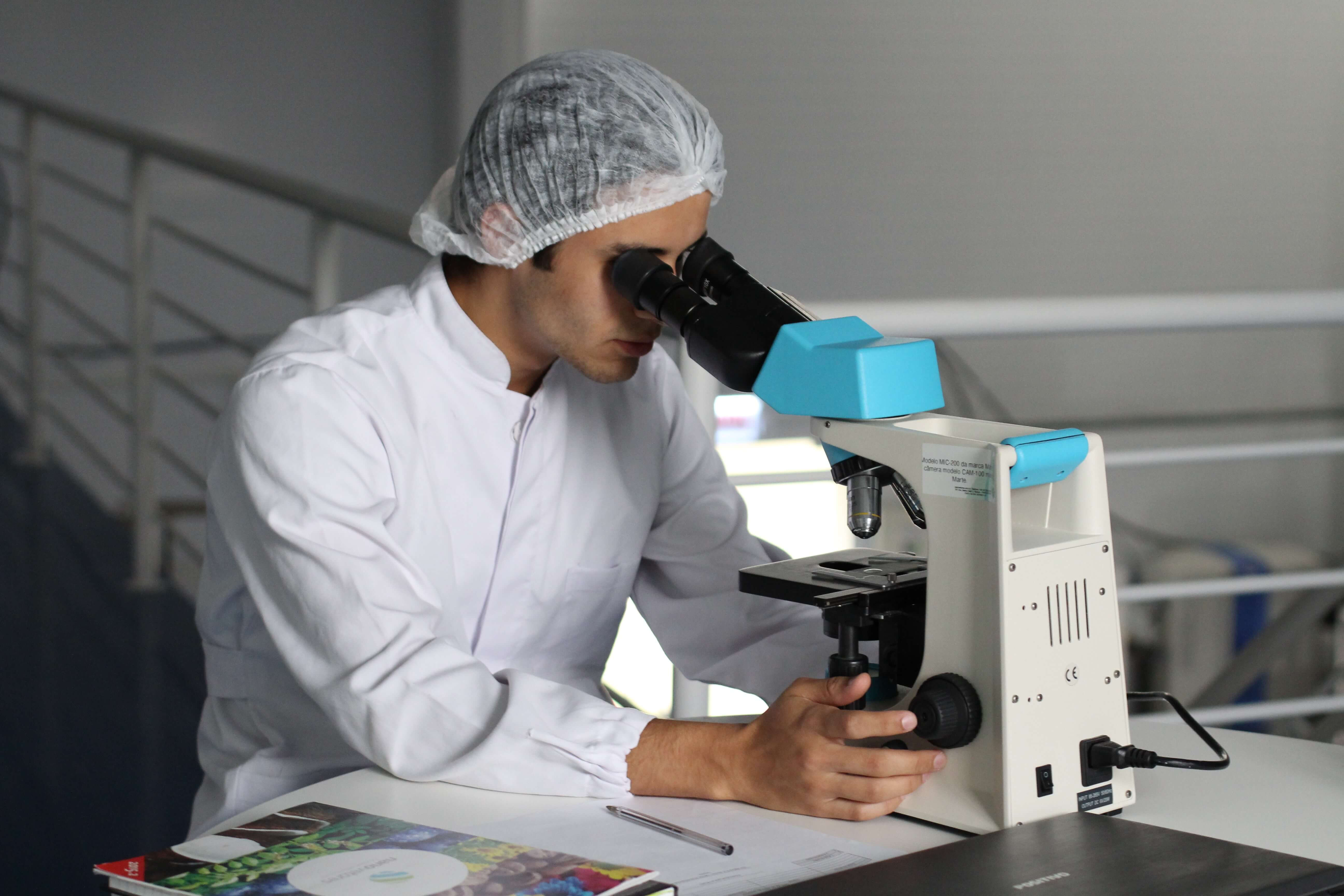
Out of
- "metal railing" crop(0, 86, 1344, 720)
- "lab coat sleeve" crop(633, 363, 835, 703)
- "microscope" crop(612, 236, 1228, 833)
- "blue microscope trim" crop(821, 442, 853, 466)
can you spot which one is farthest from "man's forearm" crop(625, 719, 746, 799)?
"metal railing" crop(0, 86, 1344, 720)

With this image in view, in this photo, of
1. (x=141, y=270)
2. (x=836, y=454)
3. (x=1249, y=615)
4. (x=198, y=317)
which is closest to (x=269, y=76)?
(x=198, y=317)

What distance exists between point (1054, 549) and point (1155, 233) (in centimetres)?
302

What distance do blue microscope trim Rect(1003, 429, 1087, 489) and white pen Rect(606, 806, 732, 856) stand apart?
0.33 meters

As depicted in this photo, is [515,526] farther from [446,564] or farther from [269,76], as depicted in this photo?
[269,76]

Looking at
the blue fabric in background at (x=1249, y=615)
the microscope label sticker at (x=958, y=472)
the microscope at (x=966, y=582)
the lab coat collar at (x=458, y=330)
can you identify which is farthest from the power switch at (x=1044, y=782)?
the blue fabric in background at (x=1249, y=615)

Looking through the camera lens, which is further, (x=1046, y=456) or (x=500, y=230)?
(x=500, y=230)

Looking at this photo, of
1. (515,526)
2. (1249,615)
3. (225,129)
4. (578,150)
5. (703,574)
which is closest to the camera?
(578,150)

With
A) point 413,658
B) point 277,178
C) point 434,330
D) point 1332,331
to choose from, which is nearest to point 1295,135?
point 1332,331

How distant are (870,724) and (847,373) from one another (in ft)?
0.87

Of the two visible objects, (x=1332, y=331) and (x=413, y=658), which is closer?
(x=413, y=658)

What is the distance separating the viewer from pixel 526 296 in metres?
1.31

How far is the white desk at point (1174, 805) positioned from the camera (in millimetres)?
947

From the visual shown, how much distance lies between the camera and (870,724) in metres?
0.96

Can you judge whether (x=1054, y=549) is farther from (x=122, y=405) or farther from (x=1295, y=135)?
(x=122, y=405)
